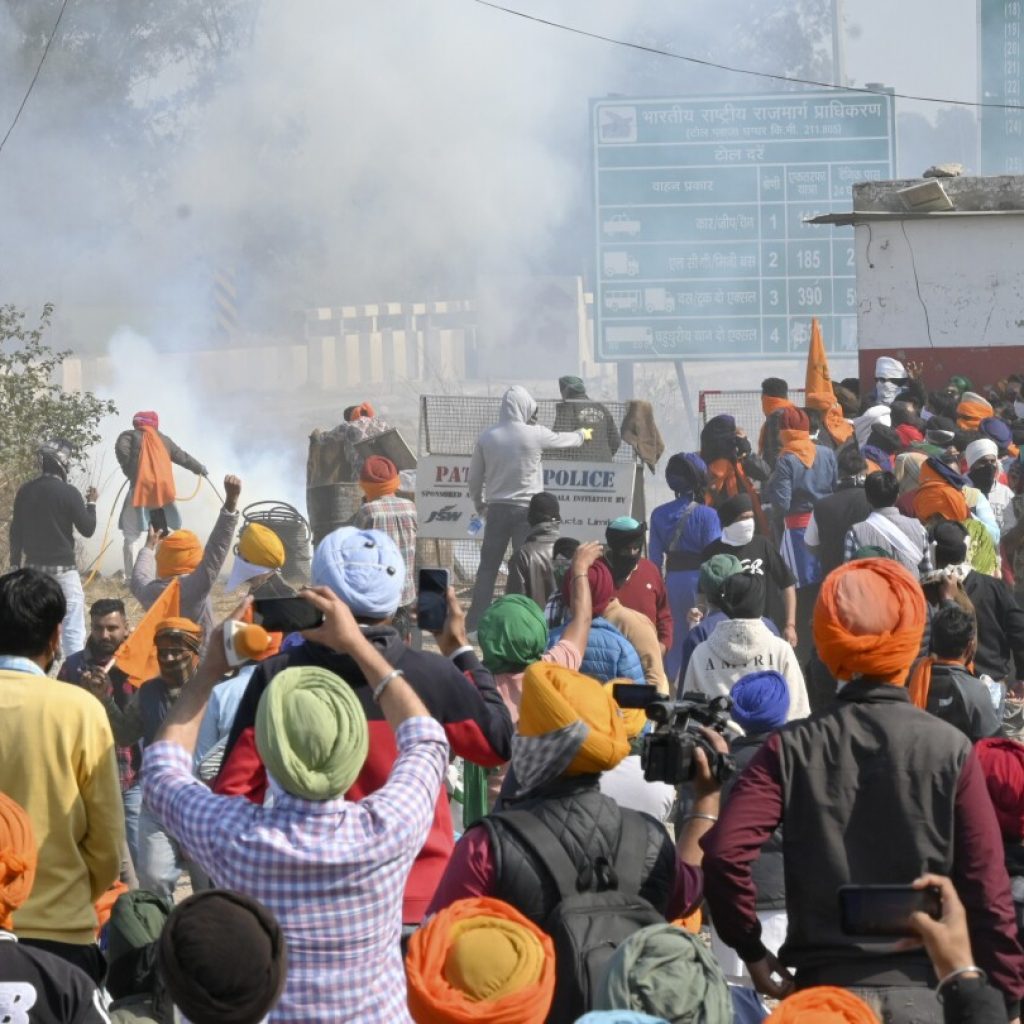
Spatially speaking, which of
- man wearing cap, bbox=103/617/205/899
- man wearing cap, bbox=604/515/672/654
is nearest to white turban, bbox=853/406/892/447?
man wearing cap, bbox=604/515/672/654

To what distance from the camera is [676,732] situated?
12.2 ft

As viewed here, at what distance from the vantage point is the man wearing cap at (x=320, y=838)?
3.17 meters

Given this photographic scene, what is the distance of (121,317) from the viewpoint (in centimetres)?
3638

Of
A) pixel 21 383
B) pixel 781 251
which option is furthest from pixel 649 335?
pixel 21 383

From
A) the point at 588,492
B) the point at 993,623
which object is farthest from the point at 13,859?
the point at 588,492

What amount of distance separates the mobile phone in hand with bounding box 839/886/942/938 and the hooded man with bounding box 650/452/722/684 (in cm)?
659

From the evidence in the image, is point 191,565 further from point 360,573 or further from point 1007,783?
point 1007,783

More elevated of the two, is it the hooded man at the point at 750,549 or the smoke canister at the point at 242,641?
the smoke canister at the point at 242,641

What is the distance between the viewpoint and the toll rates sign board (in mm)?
27344

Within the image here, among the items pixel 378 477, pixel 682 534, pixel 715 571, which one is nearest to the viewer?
pixel 715 571

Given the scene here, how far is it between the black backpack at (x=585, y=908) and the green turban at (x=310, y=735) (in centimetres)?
49

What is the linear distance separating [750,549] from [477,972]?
620 centimetres

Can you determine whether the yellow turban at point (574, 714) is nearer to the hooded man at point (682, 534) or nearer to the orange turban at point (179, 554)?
the orange turban at point (179, 554)

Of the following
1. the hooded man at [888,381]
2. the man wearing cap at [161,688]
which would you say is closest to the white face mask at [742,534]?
the man wearing cap at [161,688]
